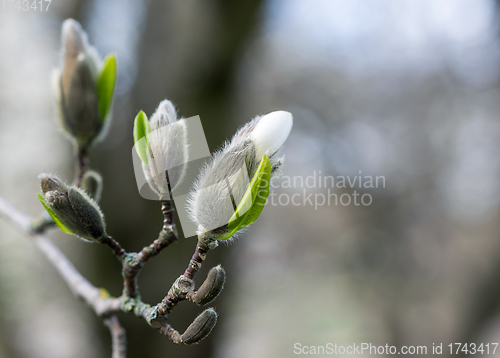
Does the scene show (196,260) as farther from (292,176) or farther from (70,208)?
(292,176)

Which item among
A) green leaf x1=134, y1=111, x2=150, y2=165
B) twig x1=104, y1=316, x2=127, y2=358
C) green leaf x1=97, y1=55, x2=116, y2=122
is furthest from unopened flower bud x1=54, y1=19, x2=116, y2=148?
twig x1=104, y1=316, x2=127, y2=358

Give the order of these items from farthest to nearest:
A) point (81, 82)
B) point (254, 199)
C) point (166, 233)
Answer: point (81, 82)
point (166, 233)
point (254, 199)

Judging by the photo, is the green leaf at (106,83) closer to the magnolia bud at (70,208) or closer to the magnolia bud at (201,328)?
the magnolia bud at (70,208)

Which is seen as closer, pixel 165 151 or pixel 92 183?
pixel 165 151

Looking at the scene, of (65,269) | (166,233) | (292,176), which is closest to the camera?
(166,233)

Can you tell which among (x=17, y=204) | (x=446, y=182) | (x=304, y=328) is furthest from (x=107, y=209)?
(x=304, y=328)

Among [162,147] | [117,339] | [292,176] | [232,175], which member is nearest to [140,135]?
[162,147]
